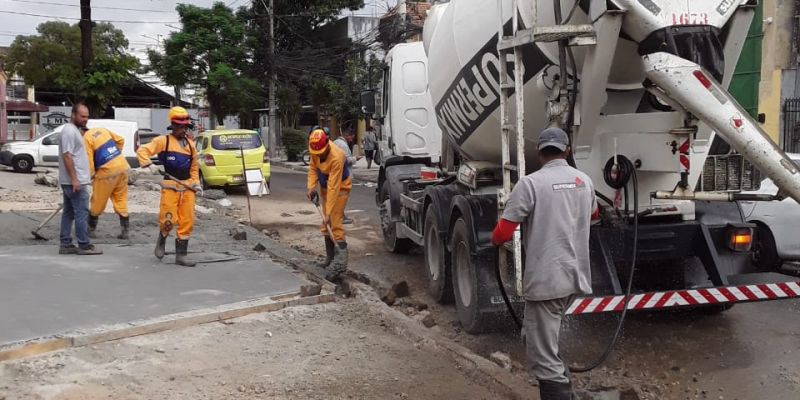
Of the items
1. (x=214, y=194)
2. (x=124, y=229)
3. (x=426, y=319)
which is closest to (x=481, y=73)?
(x=426, y=319)

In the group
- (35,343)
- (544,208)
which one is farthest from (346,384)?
(35,343)

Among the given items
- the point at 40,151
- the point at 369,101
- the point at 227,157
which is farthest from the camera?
the point at 40,151

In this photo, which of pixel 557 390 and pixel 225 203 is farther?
pixel 225 203

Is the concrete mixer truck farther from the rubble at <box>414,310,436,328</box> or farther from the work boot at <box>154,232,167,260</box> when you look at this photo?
the work boot at <box>154,232,167,260</box>

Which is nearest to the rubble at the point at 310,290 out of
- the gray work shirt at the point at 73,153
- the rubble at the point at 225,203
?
the gray work shirt at the point at 73,153

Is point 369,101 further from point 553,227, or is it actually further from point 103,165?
point 553,227

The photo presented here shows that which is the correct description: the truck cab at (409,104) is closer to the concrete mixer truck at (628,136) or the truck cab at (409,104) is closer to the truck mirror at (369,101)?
the truck mirror at (369,101)

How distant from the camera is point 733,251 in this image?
17.6 feet

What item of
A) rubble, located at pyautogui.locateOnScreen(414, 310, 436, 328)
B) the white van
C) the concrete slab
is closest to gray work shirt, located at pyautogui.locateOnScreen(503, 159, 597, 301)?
rubble, located at pyautogui.locateOnScreen(414, 310, 436, 328)

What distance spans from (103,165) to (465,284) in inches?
206

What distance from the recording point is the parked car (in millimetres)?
5531

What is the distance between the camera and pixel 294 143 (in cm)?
3256

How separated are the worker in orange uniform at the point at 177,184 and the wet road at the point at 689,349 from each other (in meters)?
2.53

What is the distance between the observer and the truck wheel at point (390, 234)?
9922 millimetres
